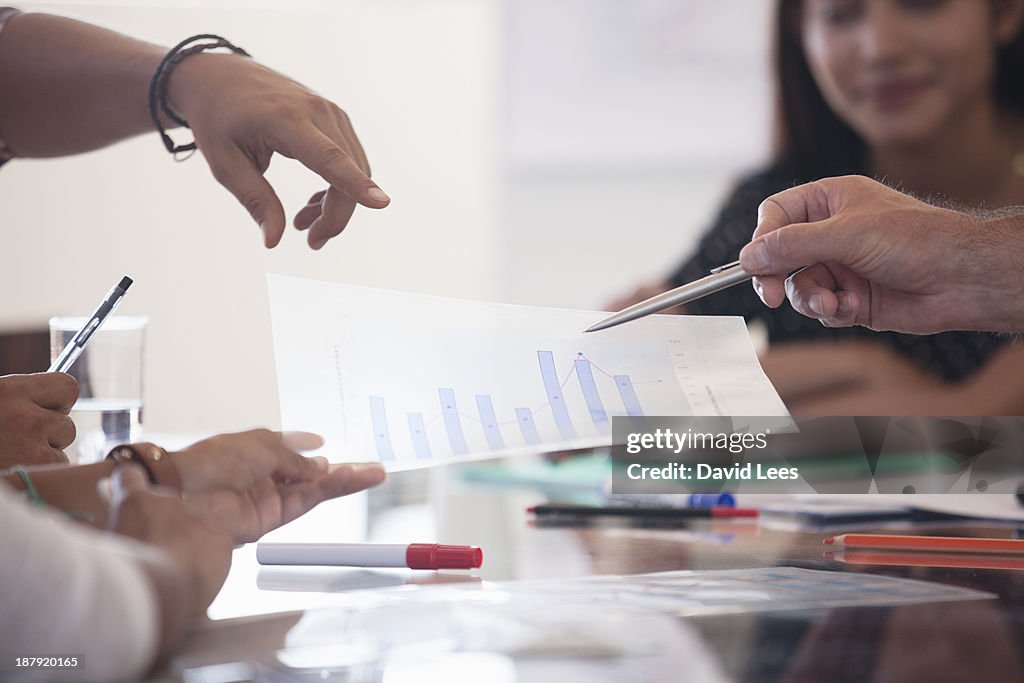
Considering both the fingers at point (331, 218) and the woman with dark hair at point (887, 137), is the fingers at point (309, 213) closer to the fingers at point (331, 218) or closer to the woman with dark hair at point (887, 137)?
the fingers at point (331, 218)

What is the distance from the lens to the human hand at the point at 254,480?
0.66m

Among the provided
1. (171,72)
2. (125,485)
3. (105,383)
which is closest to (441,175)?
(171,72)

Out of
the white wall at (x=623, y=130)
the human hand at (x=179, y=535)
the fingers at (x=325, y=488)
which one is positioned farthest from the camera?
the white wall at (x=623, y=130)

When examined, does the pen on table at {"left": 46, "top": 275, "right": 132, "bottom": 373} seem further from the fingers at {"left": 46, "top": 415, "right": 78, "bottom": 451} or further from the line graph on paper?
the line graph on paper

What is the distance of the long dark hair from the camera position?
2338 mm

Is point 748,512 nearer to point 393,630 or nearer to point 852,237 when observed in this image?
point 852,237

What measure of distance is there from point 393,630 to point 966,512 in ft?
2.19

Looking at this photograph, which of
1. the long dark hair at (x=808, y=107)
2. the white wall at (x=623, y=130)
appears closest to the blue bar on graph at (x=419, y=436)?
the long dark hair at (x=808, y=107)

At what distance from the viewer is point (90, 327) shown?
911 millimetres

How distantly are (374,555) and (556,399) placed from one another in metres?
0.25

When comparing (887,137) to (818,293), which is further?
(887,137)

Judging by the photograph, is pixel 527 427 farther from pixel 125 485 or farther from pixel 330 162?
pixel 125 485

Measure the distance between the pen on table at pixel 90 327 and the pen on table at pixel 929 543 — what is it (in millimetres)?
658

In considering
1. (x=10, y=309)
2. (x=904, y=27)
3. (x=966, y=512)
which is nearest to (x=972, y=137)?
(x=904, y=27)
